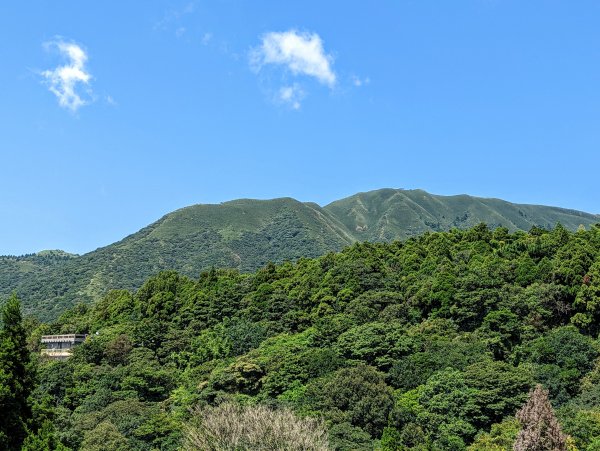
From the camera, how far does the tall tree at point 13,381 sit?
24.0m

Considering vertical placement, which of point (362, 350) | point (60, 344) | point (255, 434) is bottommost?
point (255, 434)

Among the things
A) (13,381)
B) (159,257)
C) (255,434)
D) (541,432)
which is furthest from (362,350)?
(159,257)

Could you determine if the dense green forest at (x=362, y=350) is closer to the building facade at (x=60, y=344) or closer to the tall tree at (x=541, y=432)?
the building facade at (x=60, y=344)

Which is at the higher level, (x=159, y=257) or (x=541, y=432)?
(x=159, y=257)

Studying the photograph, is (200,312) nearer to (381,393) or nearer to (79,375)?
(79,375)

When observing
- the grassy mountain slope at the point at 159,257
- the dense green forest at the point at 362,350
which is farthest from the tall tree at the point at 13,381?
the grassy mountain slope at the point at 159,257

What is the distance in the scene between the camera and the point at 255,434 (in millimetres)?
28266

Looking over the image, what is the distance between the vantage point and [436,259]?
2250 inches

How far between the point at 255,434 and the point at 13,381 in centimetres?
982

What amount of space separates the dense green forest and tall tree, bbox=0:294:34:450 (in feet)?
0.50

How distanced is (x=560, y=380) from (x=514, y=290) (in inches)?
403

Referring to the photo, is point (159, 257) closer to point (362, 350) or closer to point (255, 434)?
point (362, 350)

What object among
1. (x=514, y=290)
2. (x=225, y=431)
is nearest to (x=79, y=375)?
(x=225, y=431)

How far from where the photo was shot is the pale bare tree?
27.6m
